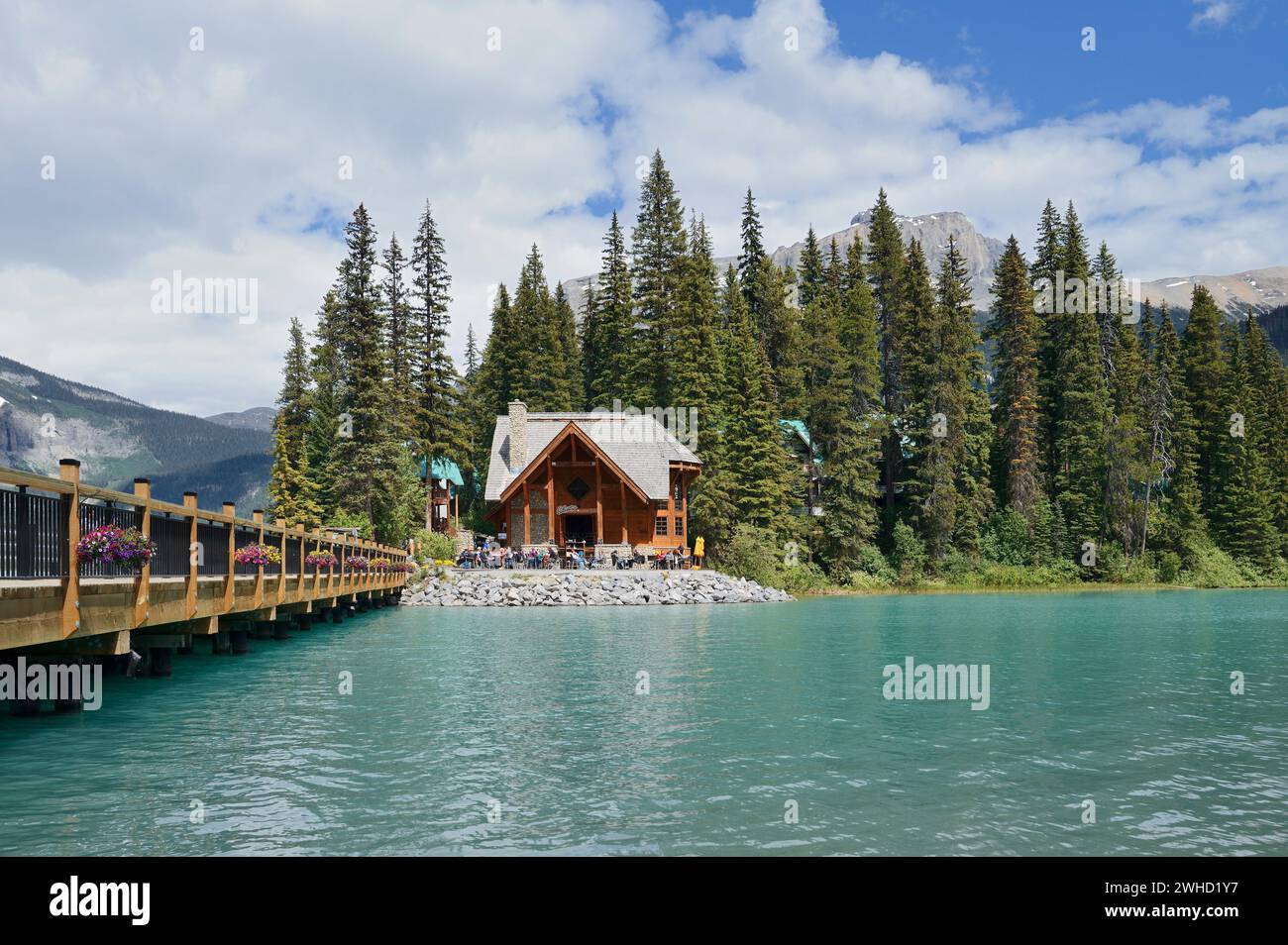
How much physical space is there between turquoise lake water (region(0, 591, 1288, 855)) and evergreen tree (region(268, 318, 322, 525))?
39.3 m

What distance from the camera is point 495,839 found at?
781cm

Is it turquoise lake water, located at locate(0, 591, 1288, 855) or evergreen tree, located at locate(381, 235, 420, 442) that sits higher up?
evergreen tree, located at locate(381, 235, 420, 442)

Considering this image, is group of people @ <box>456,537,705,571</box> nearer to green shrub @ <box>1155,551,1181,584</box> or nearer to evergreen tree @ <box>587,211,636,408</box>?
evergreen tree @ <box>587,211,636,408</box>

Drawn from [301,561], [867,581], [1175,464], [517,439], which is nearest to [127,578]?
[301,561]

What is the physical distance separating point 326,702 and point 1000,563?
50.0 meters

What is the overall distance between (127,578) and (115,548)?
1383mm

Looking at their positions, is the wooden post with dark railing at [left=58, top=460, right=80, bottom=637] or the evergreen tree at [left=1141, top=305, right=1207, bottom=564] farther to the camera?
the evergreen tree at [left=1141, top=305, right=1207, bottom=564]

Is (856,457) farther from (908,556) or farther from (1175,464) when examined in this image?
(1175,464)

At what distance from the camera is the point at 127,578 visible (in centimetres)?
1338

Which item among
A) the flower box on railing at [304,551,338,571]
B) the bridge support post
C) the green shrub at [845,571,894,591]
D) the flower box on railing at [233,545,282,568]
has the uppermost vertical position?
the flower box on railing at [233,545,282,568]

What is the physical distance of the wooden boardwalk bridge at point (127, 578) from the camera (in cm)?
1048

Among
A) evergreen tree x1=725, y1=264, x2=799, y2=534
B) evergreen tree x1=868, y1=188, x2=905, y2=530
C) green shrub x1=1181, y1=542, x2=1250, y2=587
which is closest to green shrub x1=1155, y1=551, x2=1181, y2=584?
green shrub x1=1181, y1=542, x2=1250, y2=587

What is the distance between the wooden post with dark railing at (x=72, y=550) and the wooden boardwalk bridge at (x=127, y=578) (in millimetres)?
14

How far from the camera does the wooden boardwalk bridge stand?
34.4 feet
